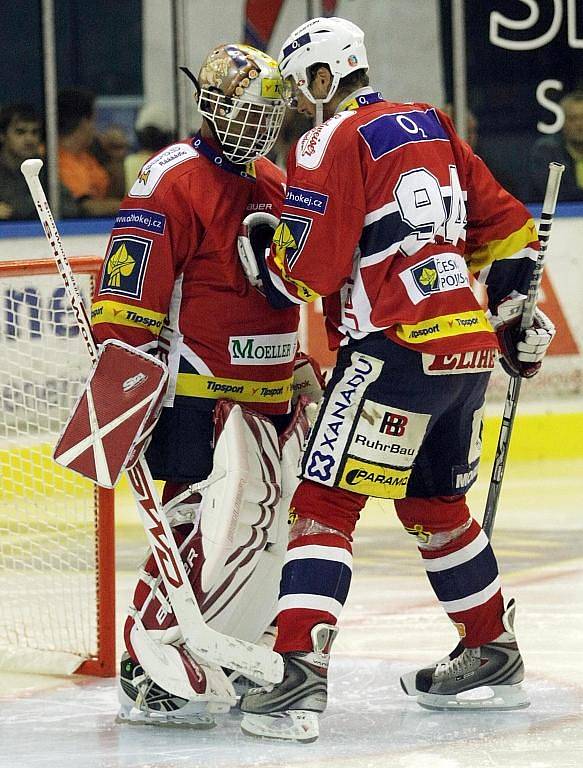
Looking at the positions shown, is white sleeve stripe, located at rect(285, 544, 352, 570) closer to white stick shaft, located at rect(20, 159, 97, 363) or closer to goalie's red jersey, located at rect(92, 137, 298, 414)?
goalie's red jersey, located at rect(92, 137, 298, 414)

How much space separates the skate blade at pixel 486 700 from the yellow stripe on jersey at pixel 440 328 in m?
0.76

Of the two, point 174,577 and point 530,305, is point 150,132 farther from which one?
point 174,577

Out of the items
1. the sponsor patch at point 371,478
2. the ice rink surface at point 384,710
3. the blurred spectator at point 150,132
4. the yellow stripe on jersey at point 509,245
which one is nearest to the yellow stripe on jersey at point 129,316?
the sponsor patch at point 371,478

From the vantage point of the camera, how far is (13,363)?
420 centimetres

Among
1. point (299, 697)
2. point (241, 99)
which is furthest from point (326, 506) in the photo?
point (241, 99)

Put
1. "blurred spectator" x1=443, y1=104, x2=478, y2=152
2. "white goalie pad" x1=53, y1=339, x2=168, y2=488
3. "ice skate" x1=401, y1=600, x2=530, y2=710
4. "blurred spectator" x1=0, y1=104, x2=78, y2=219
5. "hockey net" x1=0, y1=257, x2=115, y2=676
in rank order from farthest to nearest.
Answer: "blurred spectator" x1=443, y1=104, x2=478, y2=152 < "blurred spectator" x1=0, y1=104, x2=78, y2=219 < "hockey net" x1=0, y1=257, x2=115, y2=676 < "ice skate" x1=401, y1=600, x2=530, y2=710 < "white goalie pad" x1=53, y1=339, x2=168, y2=488

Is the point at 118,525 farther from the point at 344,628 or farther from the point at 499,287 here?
the point at 499,287

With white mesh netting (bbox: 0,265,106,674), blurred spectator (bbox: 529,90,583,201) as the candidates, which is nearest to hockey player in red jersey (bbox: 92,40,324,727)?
white mesh netting (bbox: 0,265,106,674)

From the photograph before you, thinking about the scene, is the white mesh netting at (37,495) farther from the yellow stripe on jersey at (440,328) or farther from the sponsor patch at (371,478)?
the yellow stripe on jersey at (440,328)

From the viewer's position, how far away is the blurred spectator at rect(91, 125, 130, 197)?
6.88m

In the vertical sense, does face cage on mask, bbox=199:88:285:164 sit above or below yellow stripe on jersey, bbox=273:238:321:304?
above

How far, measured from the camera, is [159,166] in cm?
329

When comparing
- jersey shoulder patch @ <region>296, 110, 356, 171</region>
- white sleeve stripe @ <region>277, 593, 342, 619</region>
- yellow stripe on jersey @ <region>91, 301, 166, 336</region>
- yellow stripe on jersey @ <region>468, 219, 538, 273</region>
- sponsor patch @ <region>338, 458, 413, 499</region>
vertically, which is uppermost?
jersey shoulder patch @ <region>296, 110, 356, 171</region>

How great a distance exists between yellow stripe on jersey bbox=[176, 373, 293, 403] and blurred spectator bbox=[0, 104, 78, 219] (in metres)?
3.44
